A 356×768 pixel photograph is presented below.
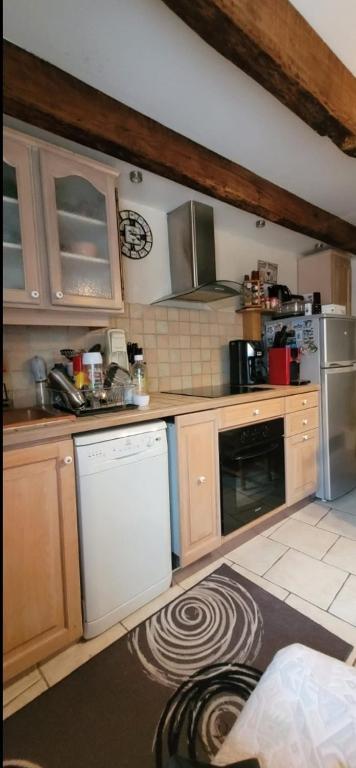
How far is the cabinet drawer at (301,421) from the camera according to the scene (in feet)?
7.00

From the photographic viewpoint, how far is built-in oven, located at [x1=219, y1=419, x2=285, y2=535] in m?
1.78

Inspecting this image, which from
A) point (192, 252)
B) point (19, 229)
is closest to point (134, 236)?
point (192, 252)

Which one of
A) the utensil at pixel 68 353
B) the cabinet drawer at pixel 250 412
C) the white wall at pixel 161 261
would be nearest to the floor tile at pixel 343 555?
the cabinet drawer at pixel 250 412

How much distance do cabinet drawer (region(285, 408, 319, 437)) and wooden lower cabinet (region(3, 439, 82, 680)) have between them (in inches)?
56.1

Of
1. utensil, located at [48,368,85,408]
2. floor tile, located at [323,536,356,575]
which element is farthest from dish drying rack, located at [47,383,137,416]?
floor tile, located at [323,536,356,575]

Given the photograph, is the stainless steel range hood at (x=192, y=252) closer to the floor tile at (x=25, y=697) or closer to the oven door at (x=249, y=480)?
the oven door at (x=249, y=480)

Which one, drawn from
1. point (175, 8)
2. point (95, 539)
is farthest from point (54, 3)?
point (95, 539)

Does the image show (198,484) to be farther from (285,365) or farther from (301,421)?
(285,365)

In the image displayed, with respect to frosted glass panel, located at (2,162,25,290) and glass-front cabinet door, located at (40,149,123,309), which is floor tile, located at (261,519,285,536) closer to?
glass-front cabinet door, located at (40,149,123,309)

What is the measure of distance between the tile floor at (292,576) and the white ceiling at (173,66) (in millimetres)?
2115

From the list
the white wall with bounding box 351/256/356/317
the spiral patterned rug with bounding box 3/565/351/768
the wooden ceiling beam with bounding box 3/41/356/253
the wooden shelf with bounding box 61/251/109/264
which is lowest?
the spiral patterned rug with bounding box 3/565/351/768

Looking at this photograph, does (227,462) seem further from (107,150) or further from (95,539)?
(107,150)

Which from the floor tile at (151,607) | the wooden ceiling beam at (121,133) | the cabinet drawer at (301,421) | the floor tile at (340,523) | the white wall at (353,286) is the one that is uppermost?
the wooden ceiling beam at (121,133)

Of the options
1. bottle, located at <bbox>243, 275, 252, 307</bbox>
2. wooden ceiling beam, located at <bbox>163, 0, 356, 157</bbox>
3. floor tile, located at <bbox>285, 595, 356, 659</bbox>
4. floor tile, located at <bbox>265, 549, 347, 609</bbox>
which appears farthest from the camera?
bottle, located at <bbox>243, 275, 252, 307</bbox>
